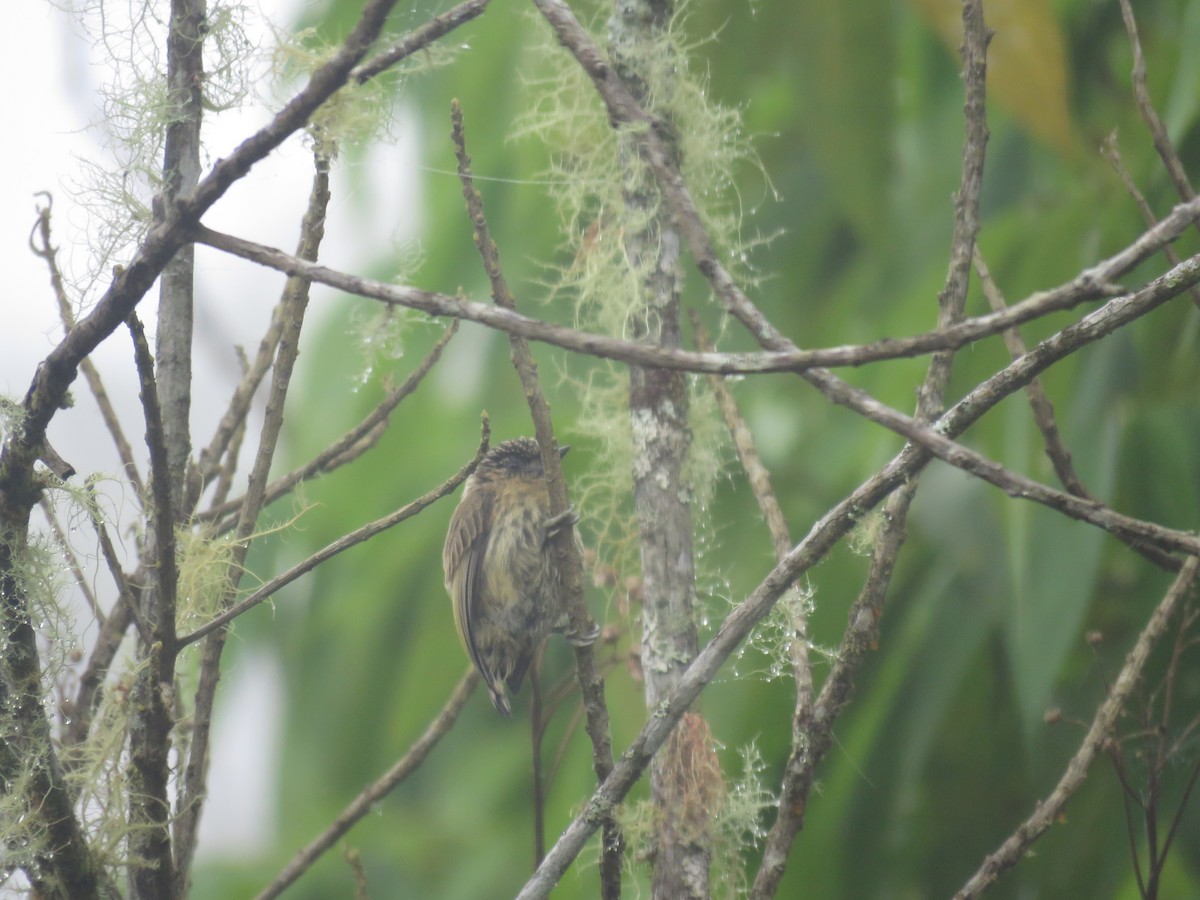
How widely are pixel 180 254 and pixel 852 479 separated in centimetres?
179

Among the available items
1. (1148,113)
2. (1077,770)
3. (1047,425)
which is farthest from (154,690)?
(1148,113)

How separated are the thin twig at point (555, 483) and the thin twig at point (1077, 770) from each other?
46cm

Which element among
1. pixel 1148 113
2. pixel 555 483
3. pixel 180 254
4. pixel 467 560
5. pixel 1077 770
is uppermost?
pixel 180 254

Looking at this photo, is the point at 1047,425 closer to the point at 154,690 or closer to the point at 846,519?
the point at 846,519

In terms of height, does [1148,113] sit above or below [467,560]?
above

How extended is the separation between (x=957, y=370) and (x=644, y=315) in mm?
1167

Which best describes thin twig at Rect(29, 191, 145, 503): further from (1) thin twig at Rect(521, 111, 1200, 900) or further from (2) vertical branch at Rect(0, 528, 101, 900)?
(1) thin twig at Rect(521, 111, 1200, 900)

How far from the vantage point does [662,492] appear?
Answer: 1721 millimetres

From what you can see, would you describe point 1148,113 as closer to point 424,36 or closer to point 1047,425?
point 1047,425

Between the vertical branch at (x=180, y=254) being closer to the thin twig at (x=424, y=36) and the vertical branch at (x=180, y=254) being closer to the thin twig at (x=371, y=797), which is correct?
the thin twig at (x=424, y=36)

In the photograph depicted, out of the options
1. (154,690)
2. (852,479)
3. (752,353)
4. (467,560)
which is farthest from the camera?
(467,560)

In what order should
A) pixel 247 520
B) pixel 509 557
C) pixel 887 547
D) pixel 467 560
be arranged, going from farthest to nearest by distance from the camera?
pixel 509 557 → pixel 467 560 → pixel 247 520 → pixel 887 547

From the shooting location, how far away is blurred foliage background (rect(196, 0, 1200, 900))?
252cm

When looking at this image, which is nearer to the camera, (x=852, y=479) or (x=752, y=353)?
(x=752, y=353)
